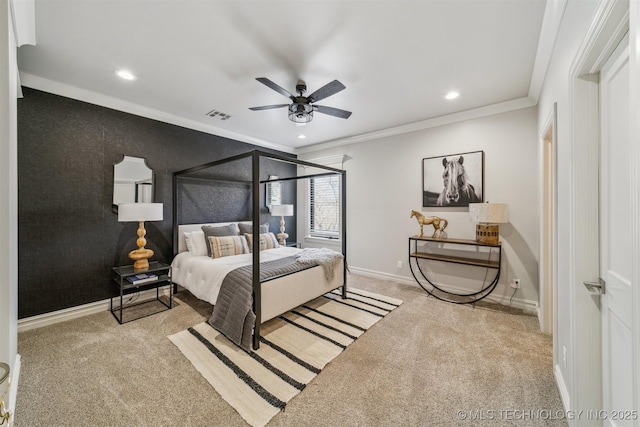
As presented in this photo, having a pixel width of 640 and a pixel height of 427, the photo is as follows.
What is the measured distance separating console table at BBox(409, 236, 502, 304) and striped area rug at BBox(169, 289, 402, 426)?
2.91 feet

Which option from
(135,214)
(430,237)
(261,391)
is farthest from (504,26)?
(135,214)

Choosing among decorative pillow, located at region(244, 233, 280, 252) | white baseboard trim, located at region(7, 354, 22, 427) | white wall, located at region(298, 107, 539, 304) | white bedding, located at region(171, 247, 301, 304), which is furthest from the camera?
decorative pillow, located at region(244, 233, 280, 252)

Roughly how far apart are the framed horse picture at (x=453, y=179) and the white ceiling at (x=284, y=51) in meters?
0.72

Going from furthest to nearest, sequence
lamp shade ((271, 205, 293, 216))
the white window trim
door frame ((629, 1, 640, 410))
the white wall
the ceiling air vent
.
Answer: the white window trim → lamp shade ((271, 205, 293, 216)) → the ceiling air vent → the white wall → door frame ((629, 1, 640, 410))

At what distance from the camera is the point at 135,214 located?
9.25 feet

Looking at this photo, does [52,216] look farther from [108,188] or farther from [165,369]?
[165,369]

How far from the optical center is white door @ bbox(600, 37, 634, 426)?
3.31 feet

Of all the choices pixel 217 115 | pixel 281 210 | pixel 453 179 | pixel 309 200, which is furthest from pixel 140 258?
pixel 453 179

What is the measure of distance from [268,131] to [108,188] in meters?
2.45

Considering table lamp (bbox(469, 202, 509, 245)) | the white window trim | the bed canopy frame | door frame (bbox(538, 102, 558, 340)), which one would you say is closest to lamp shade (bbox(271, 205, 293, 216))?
the bed canopy frame

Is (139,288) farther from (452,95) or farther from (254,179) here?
(452,95)

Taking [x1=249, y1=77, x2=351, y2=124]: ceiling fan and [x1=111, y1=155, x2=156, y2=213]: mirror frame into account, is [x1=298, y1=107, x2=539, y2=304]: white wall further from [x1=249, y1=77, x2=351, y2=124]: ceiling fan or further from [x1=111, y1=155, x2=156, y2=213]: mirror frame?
[x1=111, y1=155, x2=156, y2=213]: mirror frame

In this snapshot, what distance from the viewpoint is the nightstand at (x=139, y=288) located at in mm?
2778

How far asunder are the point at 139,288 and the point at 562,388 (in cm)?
438
